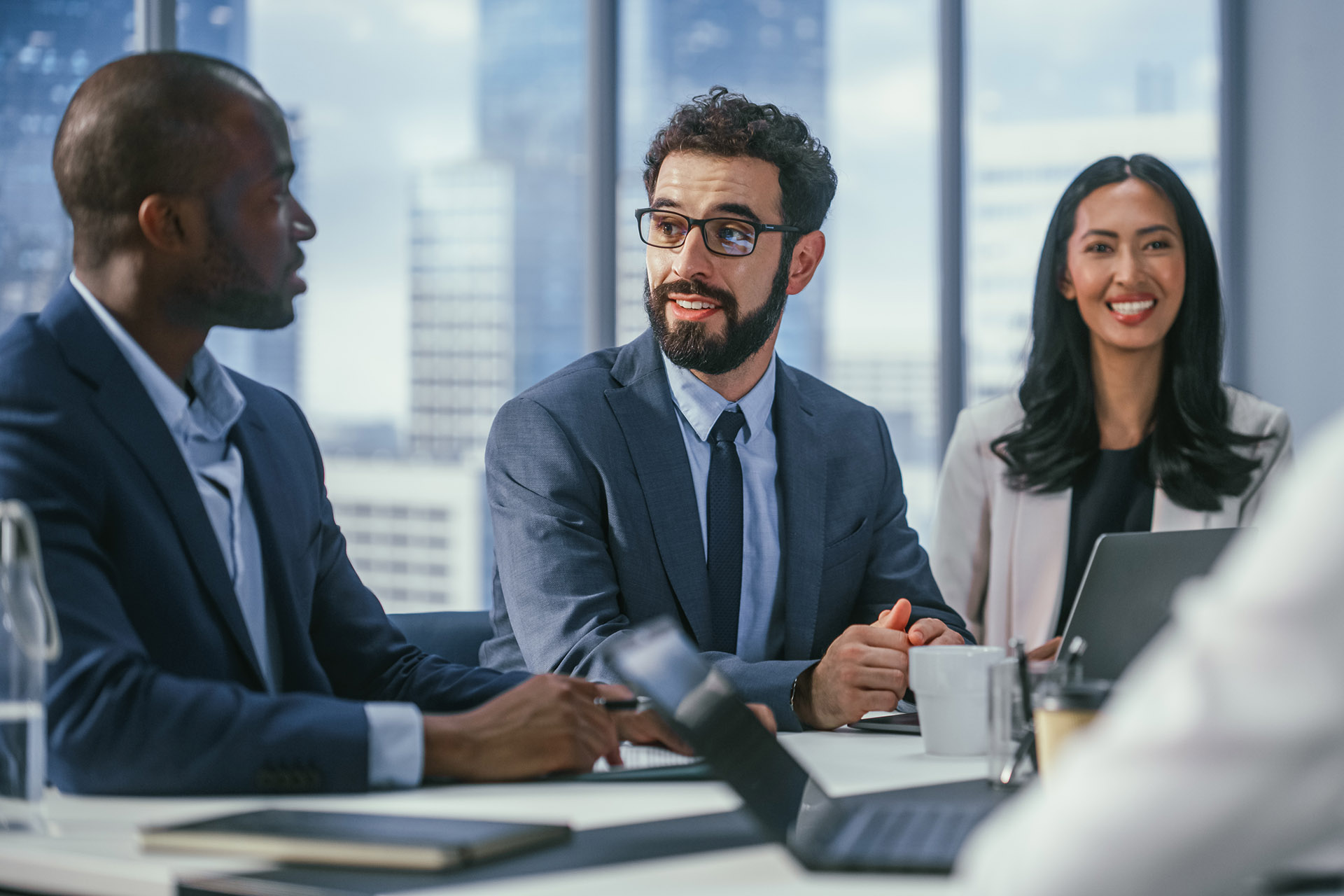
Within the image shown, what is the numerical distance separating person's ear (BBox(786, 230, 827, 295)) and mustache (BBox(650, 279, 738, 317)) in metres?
0.27

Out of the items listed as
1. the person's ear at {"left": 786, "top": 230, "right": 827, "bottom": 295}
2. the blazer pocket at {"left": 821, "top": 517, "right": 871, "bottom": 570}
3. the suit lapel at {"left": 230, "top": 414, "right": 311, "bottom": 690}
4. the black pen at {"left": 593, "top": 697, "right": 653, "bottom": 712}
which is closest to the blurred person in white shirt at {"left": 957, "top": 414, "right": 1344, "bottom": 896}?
the black pen at {"left": 593, "top": 697, "right": 653, "bottom": 712}

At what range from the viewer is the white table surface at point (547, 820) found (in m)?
1.04

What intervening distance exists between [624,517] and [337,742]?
94cm

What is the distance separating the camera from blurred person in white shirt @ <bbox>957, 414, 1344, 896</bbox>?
2.13 feet

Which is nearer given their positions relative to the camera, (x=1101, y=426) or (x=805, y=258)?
(x=805, y=258)

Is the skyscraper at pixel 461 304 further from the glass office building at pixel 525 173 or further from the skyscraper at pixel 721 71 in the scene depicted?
the skyscraper at pixel 721 71

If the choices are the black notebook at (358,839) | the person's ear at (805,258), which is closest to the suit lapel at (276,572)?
the black notebook at (358,839)

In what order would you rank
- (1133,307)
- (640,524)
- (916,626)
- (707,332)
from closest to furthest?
→ (916,626)
(640,524)
(707,332)
(1133,307)

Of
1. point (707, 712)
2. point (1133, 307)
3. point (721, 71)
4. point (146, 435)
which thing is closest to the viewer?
point (707, 712)

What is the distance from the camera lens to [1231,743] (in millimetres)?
662

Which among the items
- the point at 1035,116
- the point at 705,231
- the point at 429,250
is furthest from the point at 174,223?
the point at 1035,116

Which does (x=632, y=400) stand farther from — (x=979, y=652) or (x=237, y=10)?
(x=237, y=10)

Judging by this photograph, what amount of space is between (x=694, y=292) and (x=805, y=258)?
1.29ft

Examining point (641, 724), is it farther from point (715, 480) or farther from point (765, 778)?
point (715, 480)
